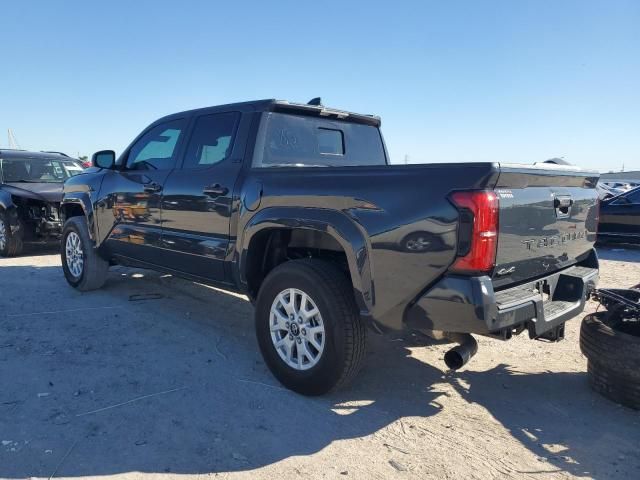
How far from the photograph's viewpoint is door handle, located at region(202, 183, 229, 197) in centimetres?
383

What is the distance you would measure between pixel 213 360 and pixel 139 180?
6.70 feet

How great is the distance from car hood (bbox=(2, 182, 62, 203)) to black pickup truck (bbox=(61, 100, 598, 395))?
4.26 metres

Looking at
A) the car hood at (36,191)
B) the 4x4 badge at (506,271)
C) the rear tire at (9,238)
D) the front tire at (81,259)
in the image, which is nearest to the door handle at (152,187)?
the front tire at (81,259)

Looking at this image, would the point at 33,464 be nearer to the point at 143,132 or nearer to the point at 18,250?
the point at 143,132

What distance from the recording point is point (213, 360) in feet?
12.9

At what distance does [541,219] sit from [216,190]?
2350 millimetres

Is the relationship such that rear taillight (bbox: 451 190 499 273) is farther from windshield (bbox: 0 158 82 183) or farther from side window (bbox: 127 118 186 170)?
windshield (bbox: 0 158 82 183)

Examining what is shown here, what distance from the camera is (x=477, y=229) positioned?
2.47 metres

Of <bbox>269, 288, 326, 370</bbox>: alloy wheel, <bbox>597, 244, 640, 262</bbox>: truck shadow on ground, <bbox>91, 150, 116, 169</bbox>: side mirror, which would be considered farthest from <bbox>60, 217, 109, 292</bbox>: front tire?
<bbox>597, 244, 640, 262</bbox>: truck shadow on ground

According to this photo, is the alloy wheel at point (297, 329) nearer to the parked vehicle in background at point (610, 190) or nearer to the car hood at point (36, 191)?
the car hood at point (36, 191)

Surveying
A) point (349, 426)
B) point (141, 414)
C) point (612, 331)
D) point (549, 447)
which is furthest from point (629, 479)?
point (141, 414)

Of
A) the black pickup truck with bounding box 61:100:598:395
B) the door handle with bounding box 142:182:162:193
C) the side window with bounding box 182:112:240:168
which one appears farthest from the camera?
the door handle with bounding box 142:182:162:193

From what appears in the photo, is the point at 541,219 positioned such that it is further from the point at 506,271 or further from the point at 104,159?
the point at 104,159

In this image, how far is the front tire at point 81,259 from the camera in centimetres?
580
